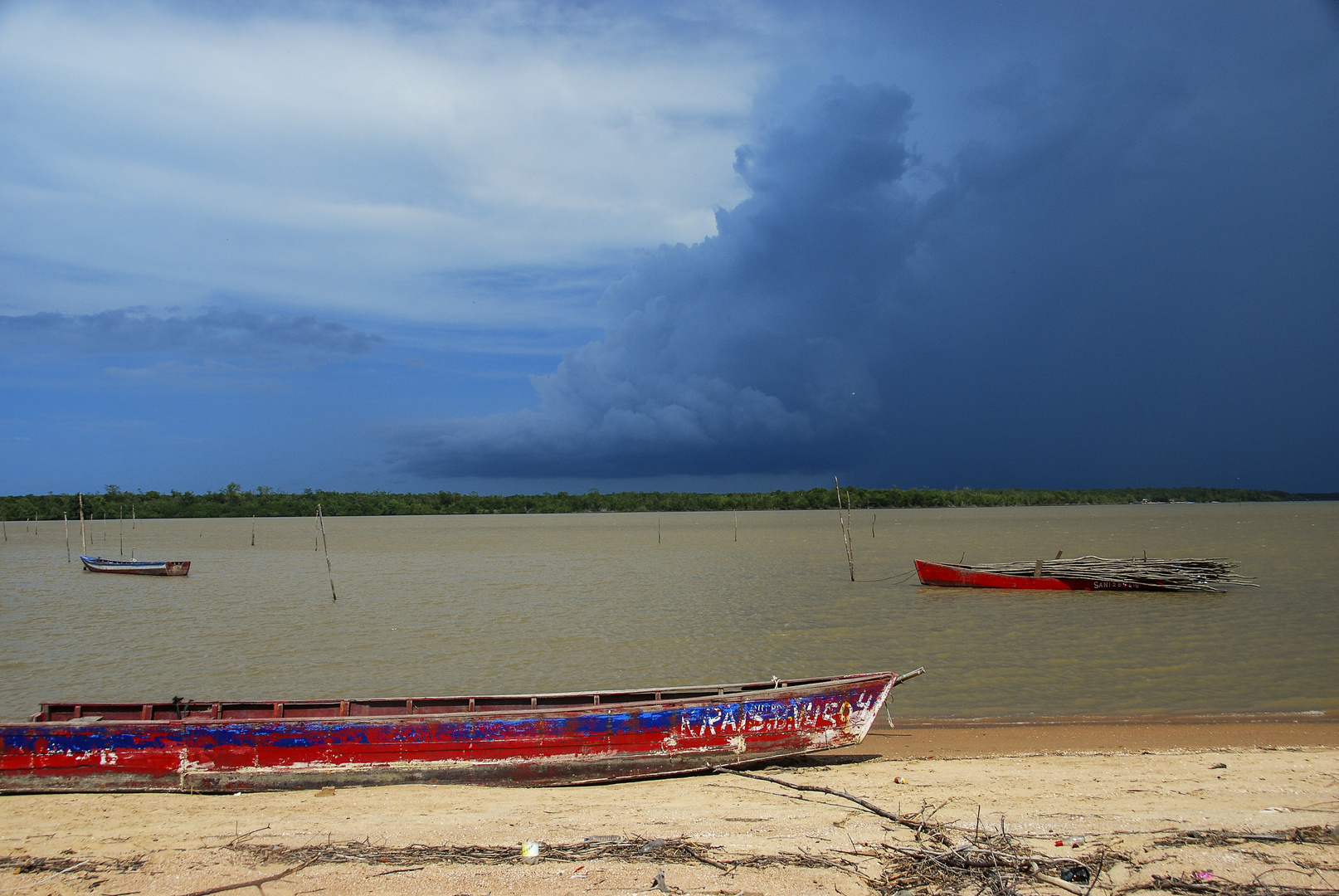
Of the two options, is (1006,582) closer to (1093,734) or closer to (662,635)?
(662,635)

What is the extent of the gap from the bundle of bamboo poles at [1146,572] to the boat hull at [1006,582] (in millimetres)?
135

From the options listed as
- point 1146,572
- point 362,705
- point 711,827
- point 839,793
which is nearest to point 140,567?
point 362,705

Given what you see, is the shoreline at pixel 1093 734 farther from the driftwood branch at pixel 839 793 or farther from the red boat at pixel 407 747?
the red boat at pixel 407 747

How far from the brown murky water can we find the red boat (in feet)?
13.2

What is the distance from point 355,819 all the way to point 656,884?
3.26 meters

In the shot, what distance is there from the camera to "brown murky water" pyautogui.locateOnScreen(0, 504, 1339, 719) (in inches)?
508

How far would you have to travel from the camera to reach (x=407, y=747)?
326 inches

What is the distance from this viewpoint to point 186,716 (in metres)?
9.21

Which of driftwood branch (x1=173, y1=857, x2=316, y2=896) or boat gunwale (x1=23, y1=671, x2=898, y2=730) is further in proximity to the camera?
boat gunwale (x1=23, y1=671, x2=898, y2=730)

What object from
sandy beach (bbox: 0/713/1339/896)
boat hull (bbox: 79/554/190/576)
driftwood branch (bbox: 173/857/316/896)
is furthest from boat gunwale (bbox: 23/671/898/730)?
boat hull (bbox: 79/554/190/576)

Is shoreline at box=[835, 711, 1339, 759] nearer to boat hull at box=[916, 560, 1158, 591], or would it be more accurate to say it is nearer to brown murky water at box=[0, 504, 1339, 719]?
brown murky water at box=[0, 504, 1339, 719]

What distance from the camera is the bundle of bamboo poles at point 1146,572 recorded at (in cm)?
2214

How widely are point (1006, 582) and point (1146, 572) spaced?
3.90 m

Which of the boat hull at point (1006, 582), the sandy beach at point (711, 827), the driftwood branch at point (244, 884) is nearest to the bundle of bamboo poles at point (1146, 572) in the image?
Result: the boat hull at point (1006, 582)
